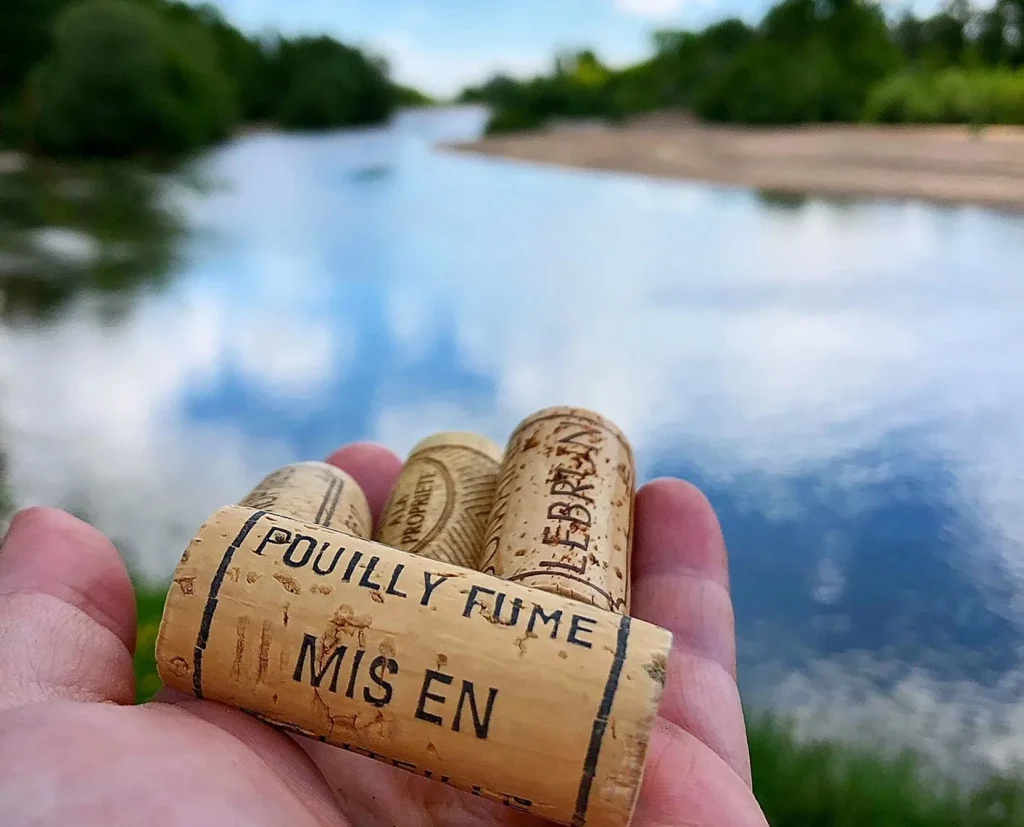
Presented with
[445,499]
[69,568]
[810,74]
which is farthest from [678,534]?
[810,74]

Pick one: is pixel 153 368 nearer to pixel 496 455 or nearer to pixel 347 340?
pixel 347 340

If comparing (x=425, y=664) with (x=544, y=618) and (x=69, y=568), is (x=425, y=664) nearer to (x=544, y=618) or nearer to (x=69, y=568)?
(x=544, y=618)

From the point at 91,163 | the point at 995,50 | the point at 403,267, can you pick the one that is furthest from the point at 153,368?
the point at 995,50

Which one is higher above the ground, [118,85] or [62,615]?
[118,85]

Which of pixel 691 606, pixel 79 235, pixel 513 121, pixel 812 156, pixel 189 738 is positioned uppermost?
pixel 513 121

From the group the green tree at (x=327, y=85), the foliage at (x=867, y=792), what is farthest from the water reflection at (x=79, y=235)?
the foliage at (x=867, y=792)

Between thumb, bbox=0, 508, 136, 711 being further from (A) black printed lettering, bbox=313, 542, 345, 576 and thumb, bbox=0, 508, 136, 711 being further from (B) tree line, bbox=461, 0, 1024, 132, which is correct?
(B) tree line, bbox=461, 0, 1024, 132

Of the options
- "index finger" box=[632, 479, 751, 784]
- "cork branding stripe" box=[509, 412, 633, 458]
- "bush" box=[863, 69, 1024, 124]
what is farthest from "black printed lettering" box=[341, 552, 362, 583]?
"bush" box=[863, 69, 1024, 124]
